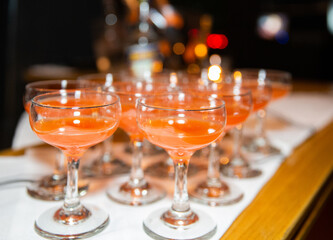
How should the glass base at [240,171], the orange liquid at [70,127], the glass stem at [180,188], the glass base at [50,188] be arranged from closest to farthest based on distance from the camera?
the orange liquid at [70,127], the glass stem at [180,188], the glass base at [50,188], the glass base at [240,171]

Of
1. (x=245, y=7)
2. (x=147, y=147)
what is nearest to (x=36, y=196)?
(x=147, y=147)

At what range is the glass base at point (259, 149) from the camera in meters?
1.39

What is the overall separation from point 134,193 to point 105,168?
8.7 inches

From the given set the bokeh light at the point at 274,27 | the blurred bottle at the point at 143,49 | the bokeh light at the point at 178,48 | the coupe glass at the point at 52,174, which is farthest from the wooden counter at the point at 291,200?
the bokeh light at the point at 274,27

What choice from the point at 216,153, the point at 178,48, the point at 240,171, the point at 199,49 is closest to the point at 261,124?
the point at 240,171

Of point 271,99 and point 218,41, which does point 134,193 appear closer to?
point 271,99

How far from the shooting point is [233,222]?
0.88 m

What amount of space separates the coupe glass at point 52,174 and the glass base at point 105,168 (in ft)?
0.26

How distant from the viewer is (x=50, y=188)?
1032mm

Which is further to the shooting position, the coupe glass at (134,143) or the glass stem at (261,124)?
the glass stem at (261,124)

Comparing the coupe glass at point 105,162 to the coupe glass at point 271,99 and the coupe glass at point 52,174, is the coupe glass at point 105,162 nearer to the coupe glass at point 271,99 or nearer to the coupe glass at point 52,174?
the coupe glass at point 52,174

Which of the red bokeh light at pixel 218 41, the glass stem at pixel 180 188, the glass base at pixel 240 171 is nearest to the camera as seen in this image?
the glass stem at pixel 180 188

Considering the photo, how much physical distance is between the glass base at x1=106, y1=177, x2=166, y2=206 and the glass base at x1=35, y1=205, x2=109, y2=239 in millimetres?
113

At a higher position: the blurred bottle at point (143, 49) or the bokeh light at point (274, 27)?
the bokeh light at point (274, 27)
